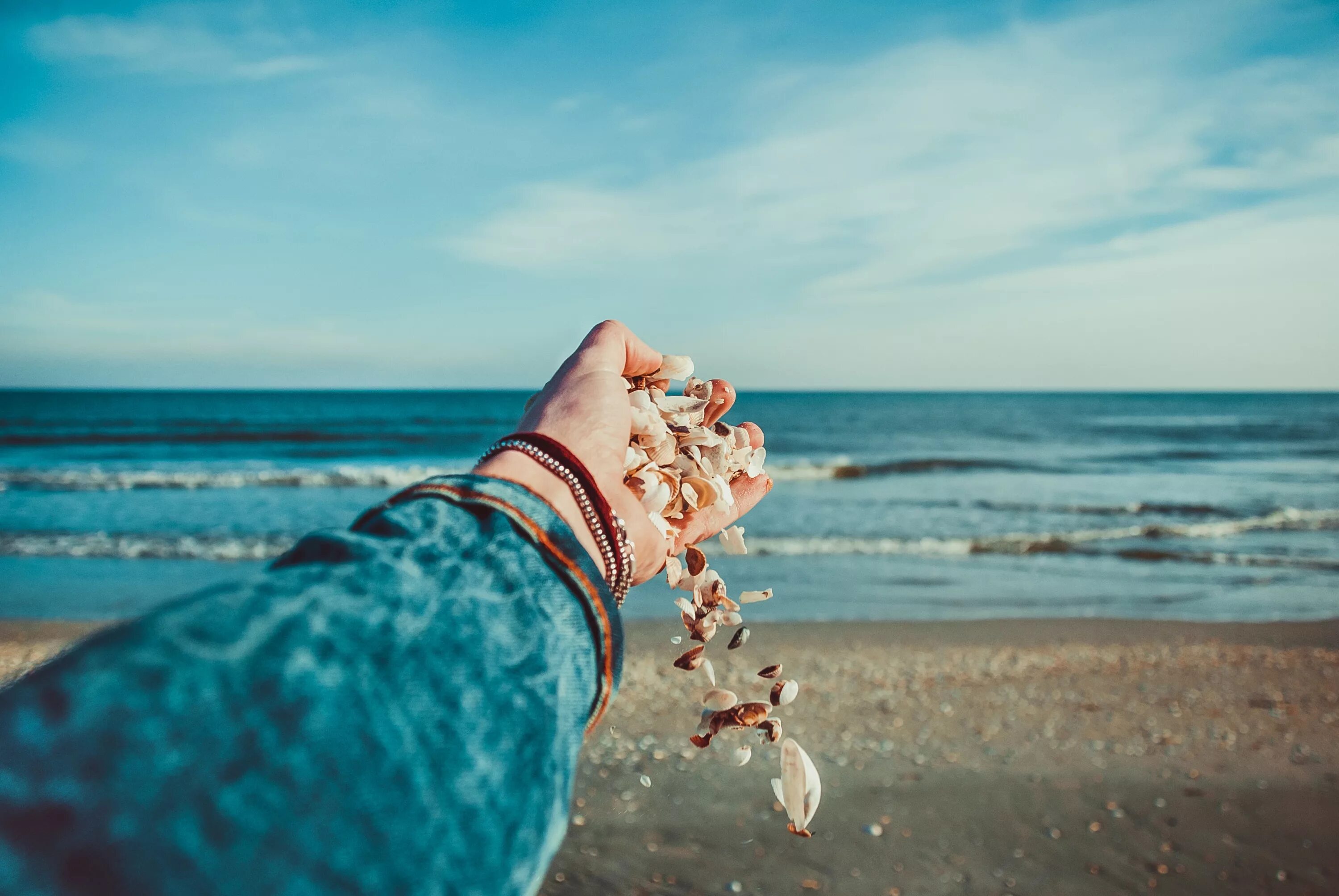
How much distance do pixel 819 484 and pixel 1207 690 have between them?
11.8 meters

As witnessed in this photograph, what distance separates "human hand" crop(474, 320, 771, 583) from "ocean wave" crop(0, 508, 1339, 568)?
27.1ft

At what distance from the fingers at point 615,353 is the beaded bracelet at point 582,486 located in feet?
1.35

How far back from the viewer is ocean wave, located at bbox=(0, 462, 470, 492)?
16.2 m

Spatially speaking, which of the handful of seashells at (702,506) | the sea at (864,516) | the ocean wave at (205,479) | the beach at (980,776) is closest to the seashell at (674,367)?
the handful of seashells at (702,506)

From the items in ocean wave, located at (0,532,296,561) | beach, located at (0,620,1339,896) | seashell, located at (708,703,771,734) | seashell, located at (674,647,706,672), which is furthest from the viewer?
ocean wave, located at (0,532,296,561)

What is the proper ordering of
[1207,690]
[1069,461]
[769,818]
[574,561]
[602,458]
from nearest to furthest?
[574,561], [602,458], [769,818], [1207,690], [1069,461]

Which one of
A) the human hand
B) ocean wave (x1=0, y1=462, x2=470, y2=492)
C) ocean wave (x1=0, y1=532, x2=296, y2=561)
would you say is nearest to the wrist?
the human hand

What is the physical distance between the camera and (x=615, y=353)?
1.52 m

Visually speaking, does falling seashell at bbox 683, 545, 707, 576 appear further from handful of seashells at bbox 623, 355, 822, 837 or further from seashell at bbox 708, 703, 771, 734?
seashell at bbox 708, 703, 771, 734

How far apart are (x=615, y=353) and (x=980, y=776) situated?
3.90 meters

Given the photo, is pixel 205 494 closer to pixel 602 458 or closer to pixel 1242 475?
pixel 602 458

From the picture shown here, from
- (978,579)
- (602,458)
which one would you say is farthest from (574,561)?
(978,579)

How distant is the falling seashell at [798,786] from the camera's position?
128 centimetres

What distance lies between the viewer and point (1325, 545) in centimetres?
1109
